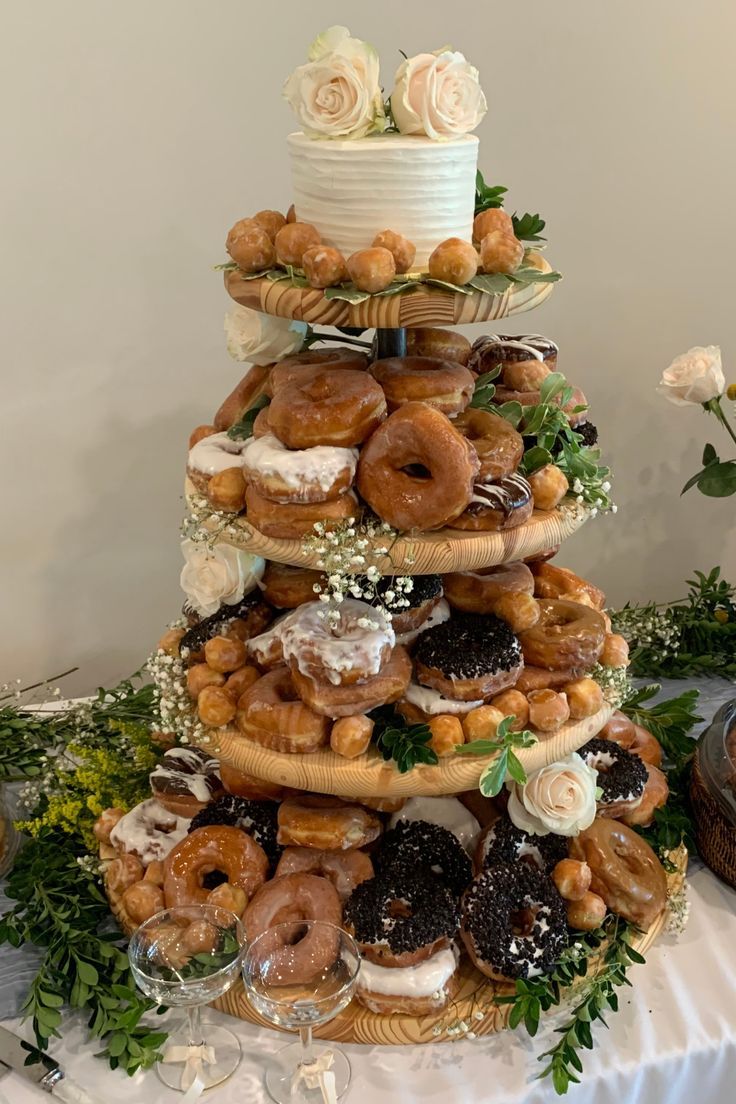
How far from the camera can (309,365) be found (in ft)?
4.83

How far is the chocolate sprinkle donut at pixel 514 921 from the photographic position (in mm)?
1488

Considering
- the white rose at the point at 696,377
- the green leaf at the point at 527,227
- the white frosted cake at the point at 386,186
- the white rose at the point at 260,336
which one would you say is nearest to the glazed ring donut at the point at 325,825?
the white rose at the point at 260,336

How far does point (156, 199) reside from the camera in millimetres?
2182

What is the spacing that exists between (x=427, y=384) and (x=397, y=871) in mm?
786

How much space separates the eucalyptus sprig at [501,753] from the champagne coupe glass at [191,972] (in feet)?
1.41

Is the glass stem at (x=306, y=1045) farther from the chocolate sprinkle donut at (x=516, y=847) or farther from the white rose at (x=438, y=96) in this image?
the white rose at (x=438, y=96)

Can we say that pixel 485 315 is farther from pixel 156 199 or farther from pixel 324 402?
pixel 156 199

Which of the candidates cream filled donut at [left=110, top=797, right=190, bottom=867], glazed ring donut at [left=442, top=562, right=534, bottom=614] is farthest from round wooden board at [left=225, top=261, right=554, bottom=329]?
cream filled donut at [left=110, top=797, right=190, bottom=867]

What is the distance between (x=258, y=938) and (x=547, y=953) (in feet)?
1.50

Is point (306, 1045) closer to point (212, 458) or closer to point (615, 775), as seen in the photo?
point (615, 775)

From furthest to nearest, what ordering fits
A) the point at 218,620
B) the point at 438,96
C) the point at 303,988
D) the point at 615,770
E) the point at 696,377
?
the point at 696,377, the point at 615,770, the point at 218,620, the point at 303,988, the point at 438,96

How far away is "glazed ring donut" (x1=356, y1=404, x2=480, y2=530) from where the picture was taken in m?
1.29

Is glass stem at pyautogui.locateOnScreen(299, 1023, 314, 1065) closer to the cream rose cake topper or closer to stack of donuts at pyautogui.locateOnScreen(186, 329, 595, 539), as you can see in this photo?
stack of donuts at pyautogui.locateOnScreen(186, 329, 595, 539)

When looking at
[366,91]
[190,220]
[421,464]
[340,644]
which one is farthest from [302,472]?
[190,220]
